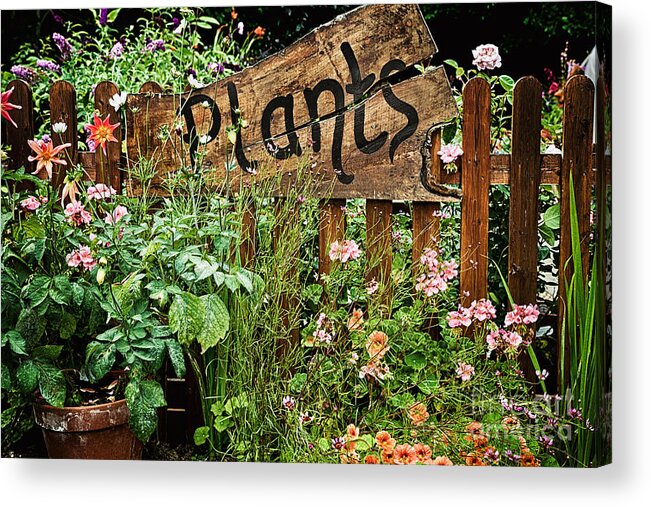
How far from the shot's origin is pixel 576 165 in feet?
9.19

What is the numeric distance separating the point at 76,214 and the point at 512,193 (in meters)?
1.48

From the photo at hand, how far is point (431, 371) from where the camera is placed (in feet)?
9.45

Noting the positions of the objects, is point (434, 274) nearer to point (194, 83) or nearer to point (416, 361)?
point (416, 361)

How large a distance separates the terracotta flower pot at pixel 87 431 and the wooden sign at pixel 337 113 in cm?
85

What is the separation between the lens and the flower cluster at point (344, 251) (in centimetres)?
294

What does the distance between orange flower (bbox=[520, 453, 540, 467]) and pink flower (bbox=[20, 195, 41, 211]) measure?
185 centimetres

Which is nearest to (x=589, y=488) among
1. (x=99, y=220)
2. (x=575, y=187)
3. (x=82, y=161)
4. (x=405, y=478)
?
(x=405, y=478)

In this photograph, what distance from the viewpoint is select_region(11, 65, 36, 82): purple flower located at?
3.11 metres

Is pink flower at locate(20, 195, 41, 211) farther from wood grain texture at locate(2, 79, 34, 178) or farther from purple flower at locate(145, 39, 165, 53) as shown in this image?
purple flower at locate(145, 39, 165, 53)

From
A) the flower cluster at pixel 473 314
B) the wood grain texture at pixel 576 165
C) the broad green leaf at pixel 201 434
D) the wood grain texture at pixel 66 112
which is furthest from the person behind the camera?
the wood grain texture at pixel 66 112

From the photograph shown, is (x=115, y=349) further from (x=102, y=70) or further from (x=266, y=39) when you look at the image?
(x=266, y=39)

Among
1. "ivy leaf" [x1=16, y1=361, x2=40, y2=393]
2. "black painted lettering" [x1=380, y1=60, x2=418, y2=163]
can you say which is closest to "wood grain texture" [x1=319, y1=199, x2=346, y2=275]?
"black painted lettering" [x1=380, y1=60, x2=418, y2=163]

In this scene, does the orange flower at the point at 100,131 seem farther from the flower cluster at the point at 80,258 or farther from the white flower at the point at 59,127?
the flower cluster at the point at 80,258

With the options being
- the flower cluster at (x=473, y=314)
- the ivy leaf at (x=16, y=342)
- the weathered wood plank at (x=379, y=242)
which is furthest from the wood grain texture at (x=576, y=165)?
the ivy leaf at (x=16, y=342)
